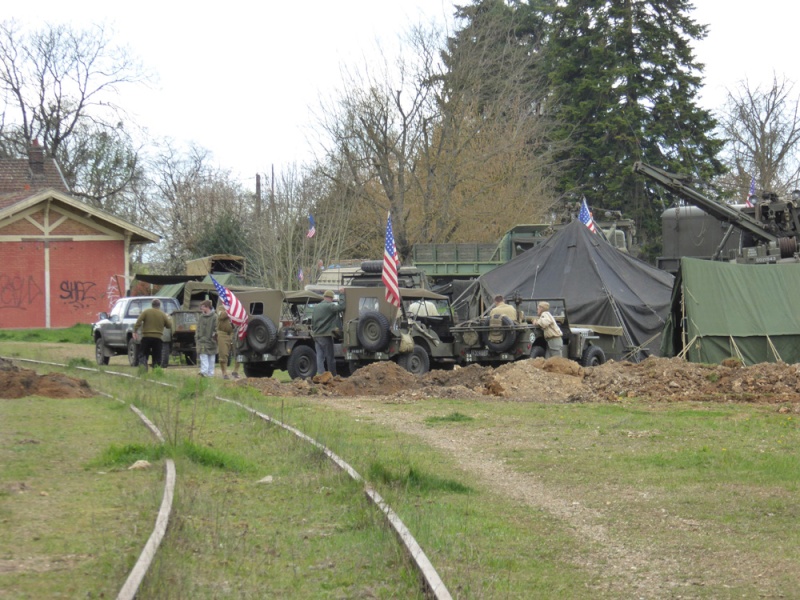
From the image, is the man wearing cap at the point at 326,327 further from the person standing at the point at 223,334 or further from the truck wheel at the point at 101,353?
the truck wheel at the point at 101,353

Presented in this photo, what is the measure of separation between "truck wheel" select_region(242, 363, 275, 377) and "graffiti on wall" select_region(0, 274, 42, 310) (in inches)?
738

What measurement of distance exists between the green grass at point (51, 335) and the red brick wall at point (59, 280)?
1432 millimetres

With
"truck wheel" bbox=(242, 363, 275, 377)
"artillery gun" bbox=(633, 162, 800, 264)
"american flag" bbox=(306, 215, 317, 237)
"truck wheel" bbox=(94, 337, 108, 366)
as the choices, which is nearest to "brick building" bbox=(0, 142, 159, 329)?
"american flag" bbox=(306, 215, 317, 237)

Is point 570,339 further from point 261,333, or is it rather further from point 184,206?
point 184,206

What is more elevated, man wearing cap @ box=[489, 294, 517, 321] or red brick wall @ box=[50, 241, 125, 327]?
red brick wall @ box=[50, 241, 125, 327]

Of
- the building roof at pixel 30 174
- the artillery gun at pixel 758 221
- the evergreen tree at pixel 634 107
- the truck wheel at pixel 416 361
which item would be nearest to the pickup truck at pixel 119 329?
the truck wheel at pixel 416 361

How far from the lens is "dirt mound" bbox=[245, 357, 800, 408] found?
1795cm

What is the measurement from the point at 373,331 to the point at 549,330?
3.71m

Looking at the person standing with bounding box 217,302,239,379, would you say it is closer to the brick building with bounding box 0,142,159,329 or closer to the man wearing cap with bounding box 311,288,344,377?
the man wearing cap with bounding box 311,288,344,377

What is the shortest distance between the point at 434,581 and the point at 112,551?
223cm

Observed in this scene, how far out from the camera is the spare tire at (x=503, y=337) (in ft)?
71.4

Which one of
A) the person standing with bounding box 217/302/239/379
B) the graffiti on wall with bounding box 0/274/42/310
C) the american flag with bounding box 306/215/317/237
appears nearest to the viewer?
the person standing with bounding box 217/302/239/379

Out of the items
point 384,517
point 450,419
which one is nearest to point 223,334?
point 450,419

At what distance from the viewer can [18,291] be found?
39.3 m
